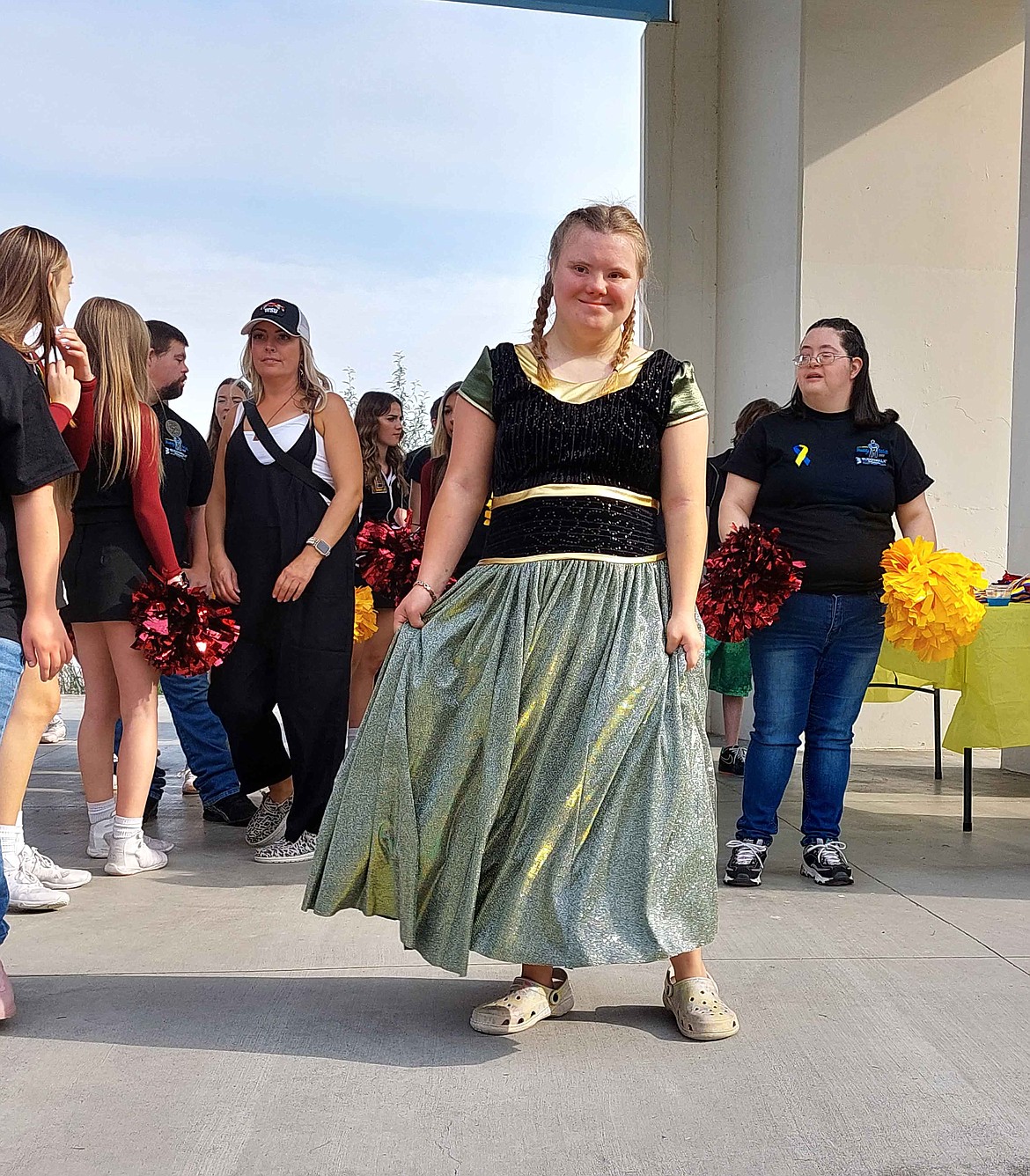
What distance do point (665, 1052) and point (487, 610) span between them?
1093mm

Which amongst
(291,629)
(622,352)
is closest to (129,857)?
(291,629)

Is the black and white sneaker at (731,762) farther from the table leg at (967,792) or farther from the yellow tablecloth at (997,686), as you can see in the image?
the yellow tablecloth at (997,686)

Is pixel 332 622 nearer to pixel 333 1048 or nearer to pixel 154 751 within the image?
pixel 154 751

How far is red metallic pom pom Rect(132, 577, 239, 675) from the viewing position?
4562 millimetres

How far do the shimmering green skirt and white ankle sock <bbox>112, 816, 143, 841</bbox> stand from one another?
6.38 feet

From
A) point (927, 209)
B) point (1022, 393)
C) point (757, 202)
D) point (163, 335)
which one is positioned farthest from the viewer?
point (757, 202)

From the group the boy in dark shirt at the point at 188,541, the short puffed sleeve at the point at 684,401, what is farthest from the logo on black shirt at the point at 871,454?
the boy in dark shirt at the point at 188,541

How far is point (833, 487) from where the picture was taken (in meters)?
4.65

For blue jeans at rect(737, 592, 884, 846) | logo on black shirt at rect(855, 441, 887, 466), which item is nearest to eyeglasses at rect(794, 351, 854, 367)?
logo on black shirt at rect(855, 441, 887, 466)

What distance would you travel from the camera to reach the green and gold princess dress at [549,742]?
2840 millimetres

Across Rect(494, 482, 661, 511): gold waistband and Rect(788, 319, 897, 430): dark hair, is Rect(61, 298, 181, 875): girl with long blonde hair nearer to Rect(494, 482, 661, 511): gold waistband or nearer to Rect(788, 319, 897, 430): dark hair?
Rect(494, 482, 661, 511): gold waistband

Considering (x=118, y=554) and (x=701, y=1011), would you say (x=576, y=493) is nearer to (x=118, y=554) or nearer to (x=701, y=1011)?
(x=701, y=1011)

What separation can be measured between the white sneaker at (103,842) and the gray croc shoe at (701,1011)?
8.41 ft

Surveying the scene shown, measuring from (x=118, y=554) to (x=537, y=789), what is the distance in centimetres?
240
